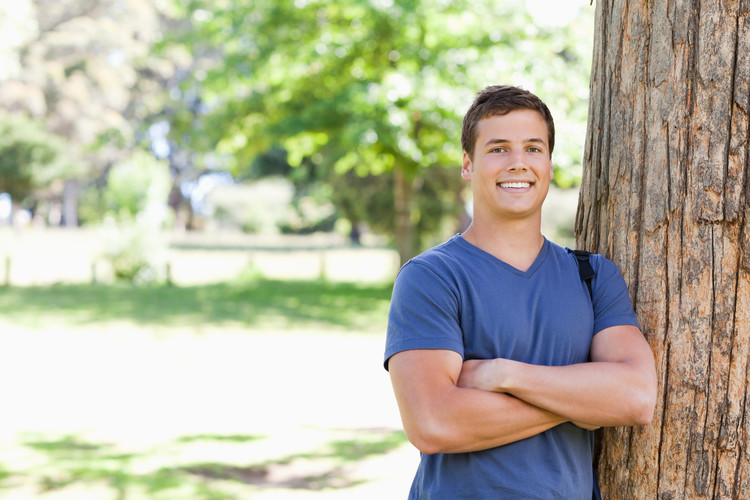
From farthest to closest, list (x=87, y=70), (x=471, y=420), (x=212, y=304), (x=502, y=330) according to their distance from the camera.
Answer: (x=87, y=70), (x=212, y=304), (x=502, y=330), (x=471, y=420)

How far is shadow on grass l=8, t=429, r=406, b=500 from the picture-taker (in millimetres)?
5348

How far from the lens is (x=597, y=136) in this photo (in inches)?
96.5

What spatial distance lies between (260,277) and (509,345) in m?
21.6

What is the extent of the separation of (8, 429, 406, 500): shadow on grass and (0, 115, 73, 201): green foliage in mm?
35774

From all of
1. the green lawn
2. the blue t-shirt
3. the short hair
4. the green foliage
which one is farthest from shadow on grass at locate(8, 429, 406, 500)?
the green foliage

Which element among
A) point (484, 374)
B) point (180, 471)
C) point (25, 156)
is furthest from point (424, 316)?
point (25, 156)

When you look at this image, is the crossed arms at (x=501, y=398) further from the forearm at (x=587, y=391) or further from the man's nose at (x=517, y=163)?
the man's nose at (x=517, y=163)

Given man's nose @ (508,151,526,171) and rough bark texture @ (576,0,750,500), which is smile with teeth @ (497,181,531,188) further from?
rough bark texture @ (576,0,750,500)

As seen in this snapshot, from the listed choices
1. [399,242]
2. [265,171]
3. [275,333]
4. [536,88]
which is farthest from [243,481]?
[265,171]

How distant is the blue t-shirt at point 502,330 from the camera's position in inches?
78.7

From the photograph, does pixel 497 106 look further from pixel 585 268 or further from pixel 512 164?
pixel 585 268

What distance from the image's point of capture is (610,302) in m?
2.17

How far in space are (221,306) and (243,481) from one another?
11621 millimetres

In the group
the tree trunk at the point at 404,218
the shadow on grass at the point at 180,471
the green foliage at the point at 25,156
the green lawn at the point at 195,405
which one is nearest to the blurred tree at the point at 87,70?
the green foliage at the point at 25,156
